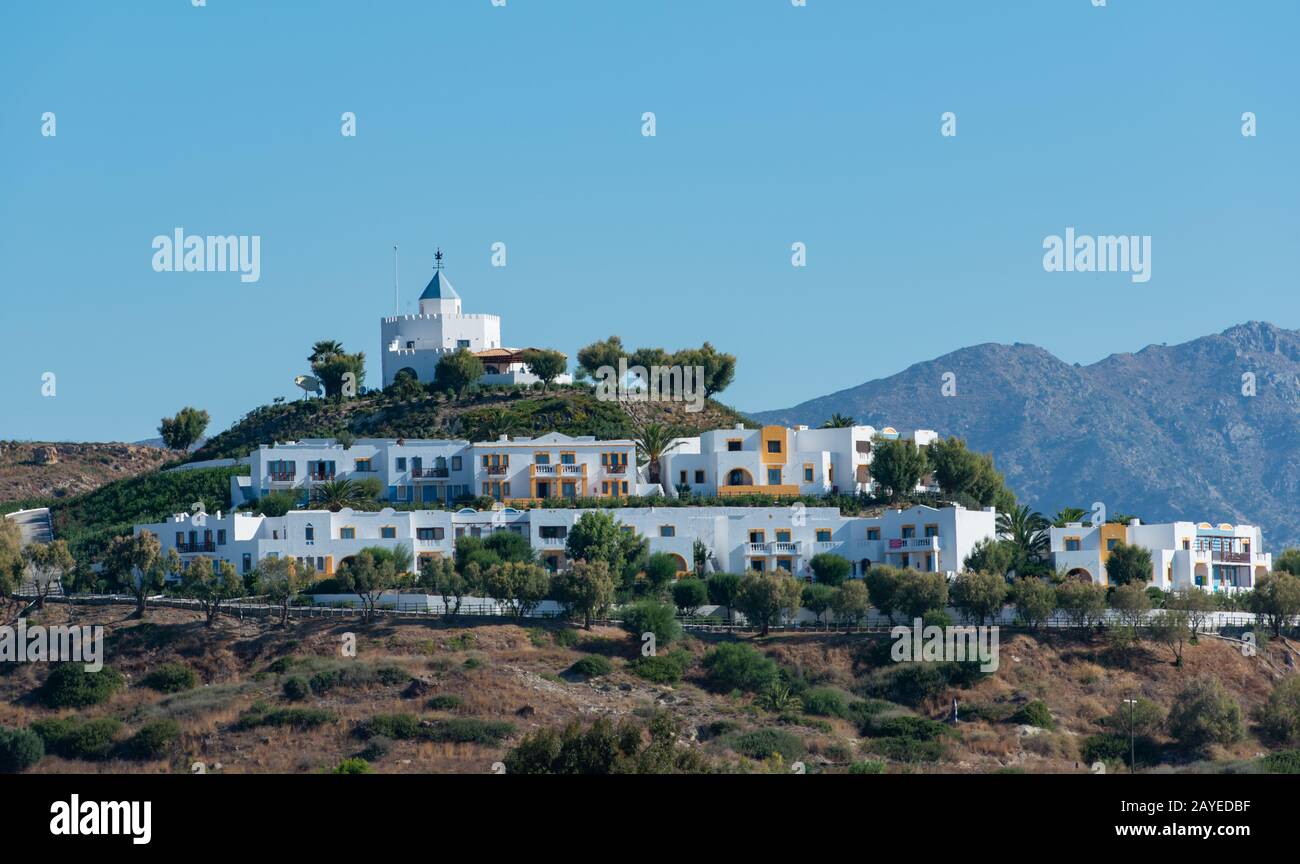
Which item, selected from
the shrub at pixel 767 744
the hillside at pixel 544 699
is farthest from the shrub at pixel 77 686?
the shrub at pixel 767 744

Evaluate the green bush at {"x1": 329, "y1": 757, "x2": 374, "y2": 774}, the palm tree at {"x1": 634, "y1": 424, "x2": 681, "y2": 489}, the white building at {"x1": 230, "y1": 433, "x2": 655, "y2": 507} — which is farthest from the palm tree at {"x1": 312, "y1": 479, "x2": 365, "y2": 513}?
the green bush at {"x1": 329, "y1": 757, "x2": 374, "y2": 774}

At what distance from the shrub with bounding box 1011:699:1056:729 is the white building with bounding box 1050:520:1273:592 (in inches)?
565

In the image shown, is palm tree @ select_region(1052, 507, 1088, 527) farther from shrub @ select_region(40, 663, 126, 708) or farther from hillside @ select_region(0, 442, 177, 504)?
hillside @ select_region(0, 442, 177, 504)

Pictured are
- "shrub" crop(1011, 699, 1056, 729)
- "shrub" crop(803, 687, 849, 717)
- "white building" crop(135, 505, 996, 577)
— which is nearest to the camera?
"shrub" crop(1011, 699, 1056, 729)

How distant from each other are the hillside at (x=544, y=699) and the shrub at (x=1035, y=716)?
6.7 inches

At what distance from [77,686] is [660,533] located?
25801mm

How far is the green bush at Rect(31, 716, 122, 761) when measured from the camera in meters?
72.3

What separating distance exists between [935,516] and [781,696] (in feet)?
51.4

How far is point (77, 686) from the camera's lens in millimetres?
77188

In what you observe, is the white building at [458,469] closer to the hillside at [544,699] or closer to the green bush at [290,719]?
the hillside at [544,699]

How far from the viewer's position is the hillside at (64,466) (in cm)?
12306
